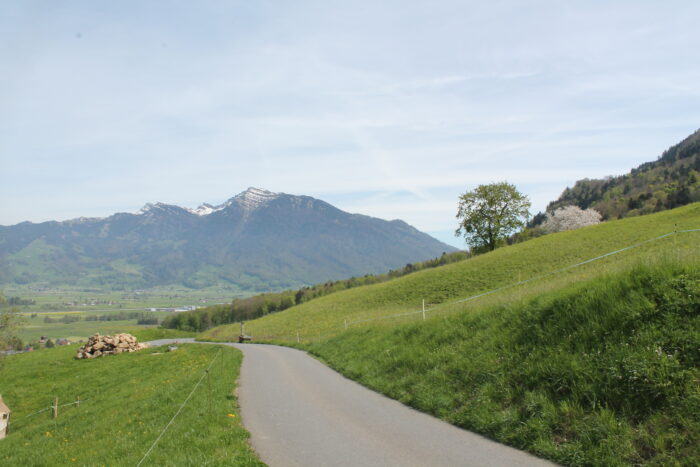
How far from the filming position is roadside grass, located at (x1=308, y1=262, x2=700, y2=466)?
7.49 m

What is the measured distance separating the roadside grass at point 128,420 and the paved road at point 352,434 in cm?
80

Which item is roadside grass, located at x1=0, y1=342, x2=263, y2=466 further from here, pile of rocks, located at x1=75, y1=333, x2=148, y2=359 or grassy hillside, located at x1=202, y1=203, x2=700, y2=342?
grassy hillside, located at x1=202, y1=203, x2=700, y2=342

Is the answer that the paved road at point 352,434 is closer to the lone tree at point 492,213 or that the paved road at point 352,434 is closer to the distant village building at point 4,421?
the distant village building at point 4,421

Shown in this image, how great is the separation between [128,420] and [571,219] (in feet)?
365

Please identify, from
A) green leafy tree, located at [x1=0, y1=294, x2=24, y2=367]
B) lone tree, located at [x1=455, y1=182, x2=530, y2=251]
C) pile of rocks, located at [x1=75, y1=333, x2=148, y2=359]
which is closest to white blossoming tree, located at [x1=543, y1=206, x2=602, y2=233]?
lone tree, located at [x1=455, y1=182, x2=530, y2=251]

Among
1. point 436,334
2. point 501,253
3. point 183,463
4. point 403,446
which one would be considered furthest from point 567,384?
point 501,253

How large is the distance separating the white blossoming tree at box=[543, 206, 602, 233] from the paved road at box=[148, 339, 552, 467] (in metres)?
102

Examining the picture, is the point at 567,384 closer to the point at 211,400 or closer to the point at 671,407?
the point at 671,407

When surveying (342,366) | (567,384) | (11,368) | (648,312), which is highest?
(648,312)

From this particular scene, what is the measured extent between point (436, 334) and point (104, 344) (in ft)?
155

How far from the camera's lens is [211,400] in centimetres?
1548

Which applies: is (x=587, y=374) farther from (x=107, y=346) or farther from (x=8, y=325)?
(x=107, y=346)

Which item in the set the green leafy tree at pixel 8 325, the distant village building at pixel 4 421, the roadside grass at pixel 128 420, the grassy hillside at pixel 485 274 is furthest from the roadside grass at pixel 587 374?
the green leafy tree at pixel 8 325

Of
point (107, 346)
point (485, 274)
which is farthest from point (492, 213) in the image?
point (107, 346)
